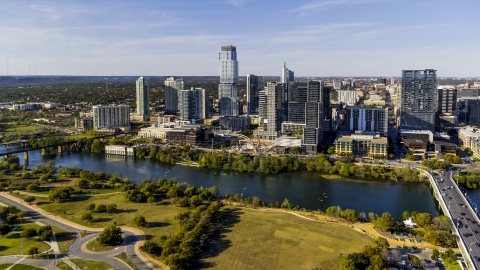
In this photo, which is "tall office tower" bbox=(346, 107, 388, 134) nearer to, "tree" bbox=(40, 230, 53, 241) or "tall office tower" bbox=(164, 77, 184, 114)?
"tall office tower" bbox=(164, 77, 184, 114)

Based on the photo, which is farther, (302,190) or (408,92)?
(408,92)

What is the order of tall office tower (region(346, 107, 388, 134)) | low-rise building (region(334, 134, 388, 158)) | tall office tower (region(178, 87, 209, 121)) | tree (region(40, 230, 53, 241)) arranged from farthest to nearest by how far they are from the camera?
tall office tower (region(178, 87, 209, 121))
tall office tower (region(346, 107, 388, 134))
low-rise building (region(334, 134, 388, 158))
tree (region(40, 230, 53, 241))

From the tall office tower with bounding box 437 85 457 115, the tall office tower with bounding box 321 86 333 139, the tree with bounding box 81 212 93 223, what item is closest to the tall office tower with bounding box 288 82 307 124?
the tall office tower with bounding box 321 86 333 139

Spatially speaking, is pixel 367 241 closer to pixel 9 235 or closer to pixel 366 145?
pixel 9 235

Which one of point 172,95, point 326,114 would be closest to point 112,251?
point 326,114

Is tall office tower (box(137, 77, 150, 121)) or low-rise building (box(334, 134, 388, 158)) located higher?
tall office tower (box(137, 77, 150, 121))

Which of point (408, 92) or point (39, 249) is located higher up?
point (408, 92)

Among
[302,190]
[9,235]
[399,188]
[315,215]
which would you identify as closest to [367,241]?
[315,215]

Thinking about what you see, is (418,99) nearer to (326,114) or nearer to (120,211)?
(326,114)
